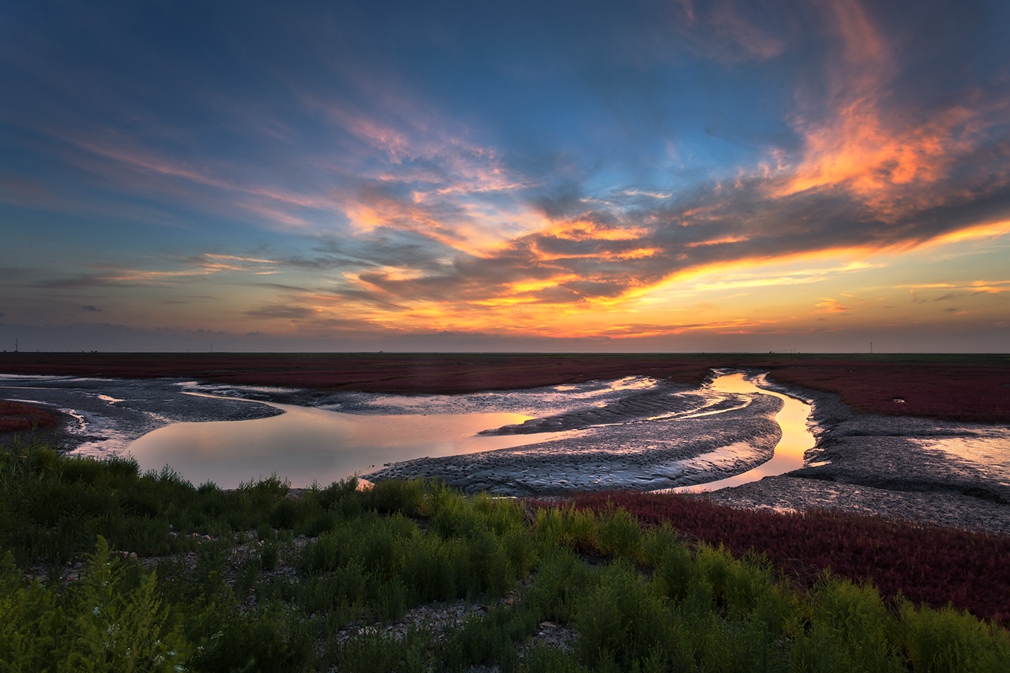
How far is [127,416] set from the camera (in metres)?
32.1

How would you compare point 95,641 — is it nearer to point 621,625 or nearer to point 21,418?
point 621,625

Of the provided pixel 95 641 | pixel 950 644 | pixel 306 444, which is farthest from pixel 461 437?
pixel 95 641

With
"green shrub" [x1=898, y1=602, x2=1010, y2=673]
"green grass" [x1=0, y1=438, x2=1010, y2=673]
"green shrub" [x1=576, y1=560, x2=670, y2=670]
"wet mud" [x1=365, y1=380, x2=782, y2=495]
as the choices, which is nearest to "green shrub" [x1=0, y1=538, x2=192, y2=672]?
"green grass" [x1=0, y1=438, x2=1010, y2=673]

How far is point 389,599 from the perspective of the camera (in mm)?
5887

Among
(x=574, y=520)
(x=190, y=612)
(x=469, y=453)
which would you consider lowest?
(x=469, y=453)

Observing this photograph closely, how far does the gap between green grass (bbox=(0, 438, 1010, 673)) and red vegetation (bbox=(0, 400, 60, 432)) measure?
20.4 metres

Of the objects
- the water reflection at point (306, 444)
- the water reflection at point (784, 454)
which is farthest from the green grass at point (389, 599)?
the water reflection at point (784, 454)

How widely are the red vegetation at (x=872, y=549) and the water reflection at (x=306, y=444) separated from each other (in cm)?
1340

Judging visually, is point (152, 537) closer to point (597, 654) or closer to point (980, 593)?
point (597, 654)

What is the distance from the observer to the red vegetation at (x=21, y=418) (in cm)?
2399

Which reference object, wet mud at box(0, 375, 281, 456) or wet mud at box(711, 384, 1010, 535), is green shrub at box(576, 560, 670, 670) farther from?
wet mud at box(0, 375, 281, 456)

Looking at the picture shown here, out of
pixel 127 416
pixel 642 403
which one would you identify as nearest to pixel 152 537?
pixel 127 416

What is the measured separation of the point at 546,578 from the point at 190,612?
4.32m

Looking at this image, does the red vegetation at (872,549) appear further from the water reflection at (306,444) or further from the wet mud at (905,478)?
the water reflection at (306,444)
